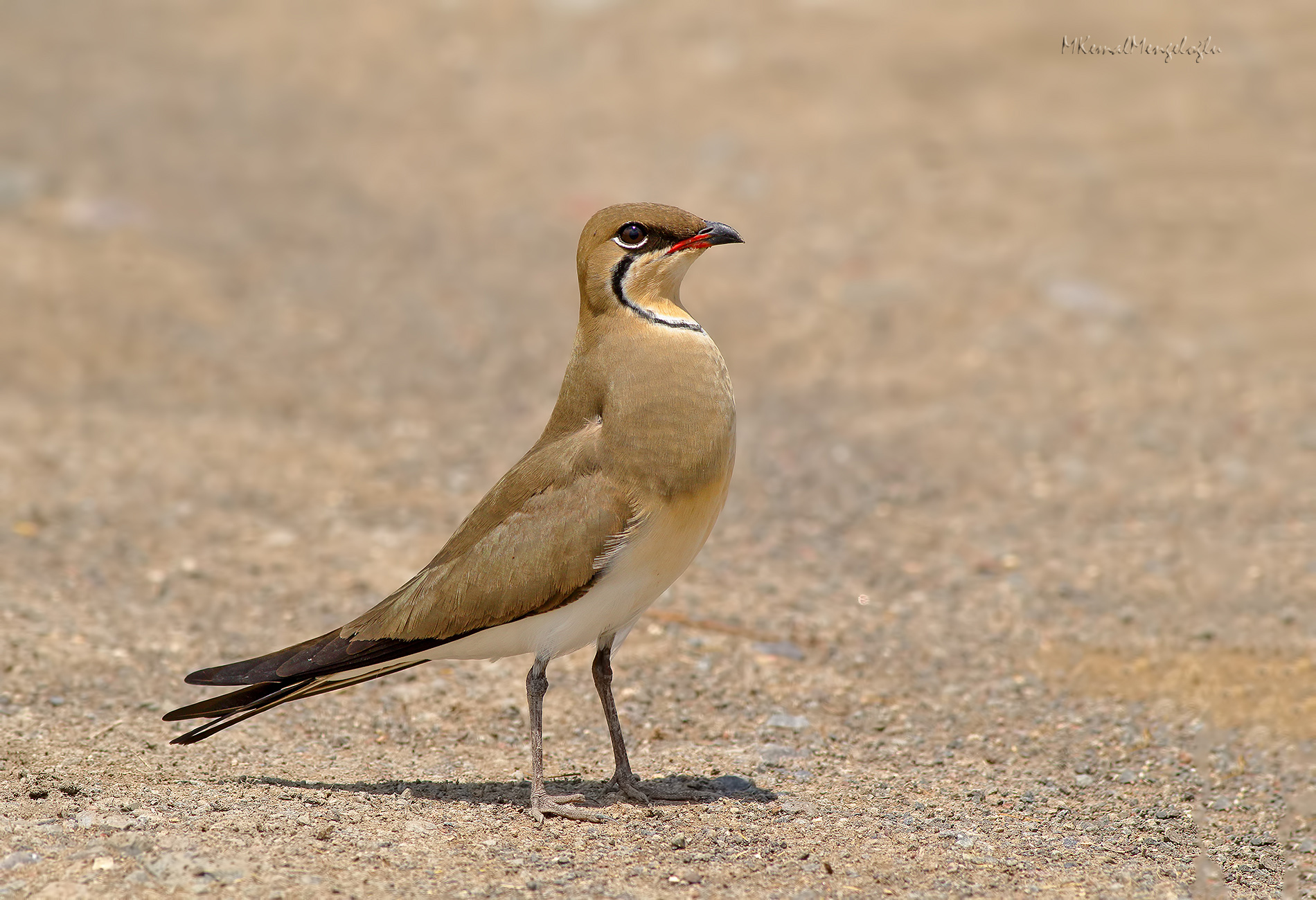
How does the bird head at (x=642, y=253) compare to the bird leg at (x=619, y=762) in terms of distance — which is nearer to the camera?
the bird head at (x=642, y=253)

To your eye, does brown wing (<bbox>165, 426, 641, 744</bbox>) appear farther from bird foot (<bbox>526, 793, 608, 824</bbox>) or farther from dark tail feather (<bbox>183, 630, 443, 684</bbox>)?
bird foot (<bbox>526, 793, 608, 824</bbox>)

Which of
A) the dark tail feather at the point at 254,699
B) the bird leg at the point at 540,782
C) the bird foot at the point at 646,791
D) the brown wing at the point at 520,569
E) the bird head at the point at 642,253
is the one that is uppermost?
the bird head at the point at 642,253

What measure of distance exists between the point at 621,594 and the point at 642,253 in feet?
4.24

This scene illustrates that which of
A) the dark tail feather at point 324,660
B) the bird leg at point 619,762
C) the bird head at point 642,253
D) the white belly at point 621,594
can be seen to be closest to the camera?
the white belly at point 621,594

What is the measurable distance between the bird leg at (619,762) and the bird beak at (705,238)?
1529 mm

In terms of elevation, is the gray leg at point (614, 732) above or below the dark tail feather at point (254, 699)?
below

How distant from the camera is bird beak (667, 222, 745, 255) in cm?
551

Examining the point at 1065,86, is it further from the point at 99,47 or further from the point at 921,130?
the point at 99,47

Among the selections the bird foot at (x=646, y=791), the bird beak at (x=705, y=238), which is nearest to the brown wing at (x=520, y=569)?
the bird foot at (x=646, y=791)

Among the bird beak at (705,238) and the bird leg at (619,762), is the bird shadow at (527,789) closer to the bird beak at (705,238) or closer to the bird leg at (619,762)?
the bird leg at (619,762)

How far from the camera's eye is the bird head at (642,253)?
550cm

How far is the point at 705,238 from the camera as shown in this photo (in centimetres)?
553

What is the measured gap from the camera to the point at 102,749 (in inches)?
237

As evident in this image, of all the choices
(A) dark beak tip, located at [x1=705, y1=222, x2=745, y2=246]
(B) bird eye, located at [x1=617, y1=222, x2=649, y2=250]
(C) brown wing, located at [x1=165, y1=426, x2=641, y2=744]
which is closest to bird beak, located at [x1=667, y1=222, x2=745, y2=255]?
(A) dark beak tip, located at [x1=705, y1=222, x2=745, y2=246]
